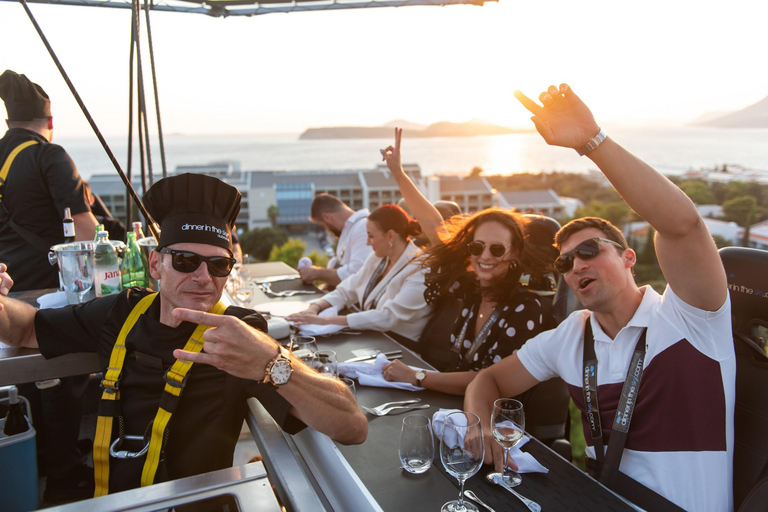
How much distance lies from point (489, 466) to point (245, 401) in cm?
86

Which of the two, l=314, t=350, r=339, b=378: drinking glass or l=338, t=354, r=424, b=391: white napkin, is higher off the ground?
l=314, t=350, r=339, b=378: drinking glass

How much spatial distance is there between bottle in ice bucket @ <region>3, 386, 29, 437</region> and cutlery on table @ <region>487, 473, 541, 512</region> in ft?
6.25

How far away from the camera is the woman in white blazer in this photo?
10.3 ft

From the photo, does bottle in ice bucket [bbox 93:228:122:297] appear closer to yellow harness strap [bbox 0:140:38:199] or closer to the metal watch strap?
yellow harness strap [bbox 0:140:38:199]

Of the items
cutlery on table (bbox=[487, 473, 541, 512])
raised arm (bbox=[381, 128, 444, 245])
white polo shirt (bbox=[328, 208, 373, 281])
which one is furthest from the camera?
white polo shirt (bbox=[328, 208, 373, 281])

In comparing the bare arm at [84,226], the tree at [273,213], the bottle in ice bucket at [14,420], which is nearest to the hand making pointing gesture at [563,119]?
the bottle in ice bucket at [14,420]

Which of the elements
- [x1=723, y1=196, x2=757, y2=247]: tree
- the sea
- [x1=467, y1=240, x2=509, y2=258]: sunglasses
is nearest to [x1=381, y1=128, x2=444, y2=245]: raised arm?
[x1=467, y1=240, x2=509, y2=258]: sunglasses

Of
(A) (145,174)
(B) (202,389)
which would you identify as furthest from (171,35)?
(B) (202,389)

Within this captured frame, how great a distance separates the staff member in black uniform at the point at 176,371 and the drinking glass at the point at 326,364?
305mm

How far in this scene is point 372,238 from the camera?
3.68 m

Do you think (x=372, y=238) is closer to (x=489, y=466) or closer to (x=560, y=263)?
(x=560, y=263)

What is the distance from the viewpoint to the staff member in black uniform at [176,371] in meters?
1.67

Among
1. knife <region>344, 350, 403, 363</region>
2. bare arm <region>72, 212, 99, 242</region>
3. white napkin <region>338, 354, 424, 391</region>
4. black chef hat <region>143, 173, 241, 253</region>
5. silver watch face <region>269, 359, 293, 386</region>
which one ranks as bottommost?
knife <region>344, 350, 403, 363</region>

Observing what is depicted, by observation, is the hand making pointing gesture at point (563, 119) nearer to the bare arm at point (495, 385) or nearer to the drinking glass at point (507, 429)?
the drinking glass at point (507, 429)
